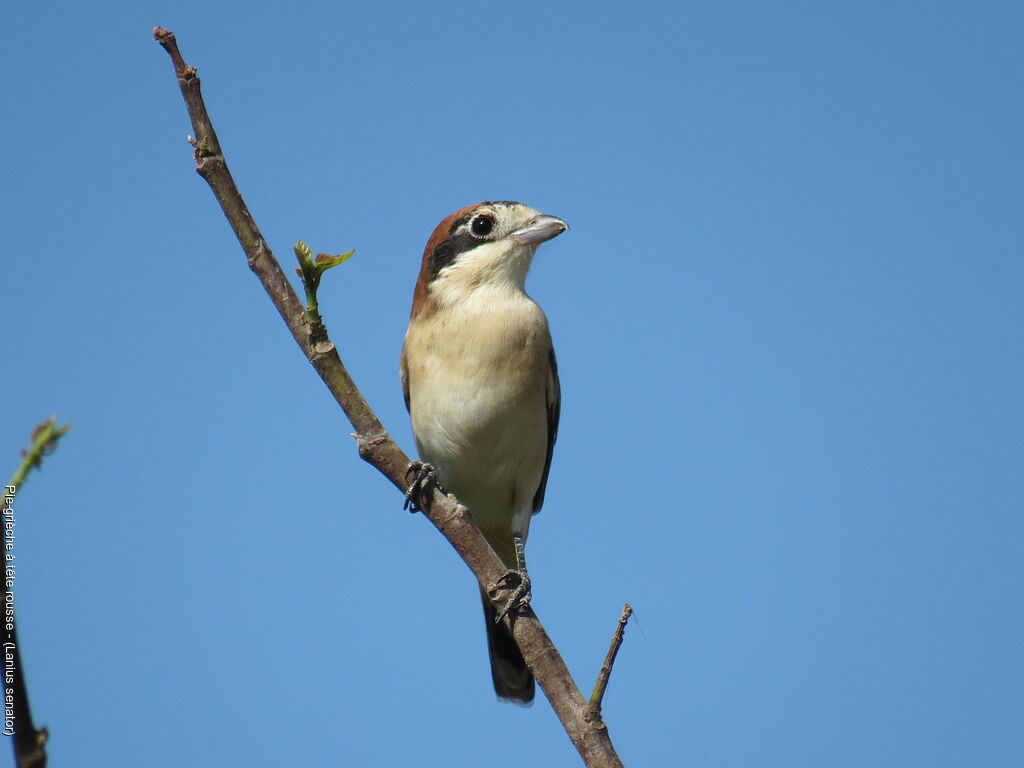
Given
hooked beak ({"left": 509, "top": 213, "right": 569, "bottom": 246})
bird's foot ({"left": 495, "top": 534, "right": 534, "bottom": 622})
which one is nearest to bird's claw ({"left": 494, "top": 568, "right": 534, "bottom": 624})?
bird's foot ({"left": 495, "top": 534, "right": 534, "bottom": 622})

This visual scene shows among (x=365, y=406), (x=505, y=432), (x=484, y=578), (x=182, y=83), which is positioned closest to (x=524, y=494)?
(x=505, y=432)

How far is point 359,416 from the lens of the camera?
3926 millimetres

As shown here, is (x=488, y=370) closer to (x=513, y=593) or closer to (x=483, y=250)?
(x=483, y=250)

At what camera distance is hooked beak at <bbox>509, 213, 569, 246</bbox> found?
6922 mm

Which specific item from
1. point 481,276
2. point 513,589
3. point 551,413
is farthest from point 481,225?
point 513,589

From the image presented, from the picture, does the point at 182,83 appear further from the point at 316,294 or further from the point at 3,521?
the point at 3,521

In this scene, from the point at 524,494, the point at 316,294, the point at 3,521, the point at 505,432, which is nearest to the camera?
the point at 3,521

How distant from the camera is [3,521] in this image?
146cm

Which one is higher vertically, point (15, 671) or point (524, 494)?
point (524, 494)

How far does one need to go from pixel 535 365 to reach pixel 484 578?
2.89 metres

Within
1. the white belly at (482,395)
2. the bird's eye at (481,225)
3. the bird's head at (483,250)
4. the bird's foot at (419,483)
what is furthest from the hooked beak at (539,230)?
the bird's foot at (419,483)

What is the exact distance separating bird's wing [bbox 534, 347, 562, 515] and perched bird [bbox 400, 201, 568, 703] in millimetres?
16

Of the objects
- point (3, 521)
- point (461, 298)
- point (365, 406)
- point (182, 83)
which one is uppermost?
point (461, 298)

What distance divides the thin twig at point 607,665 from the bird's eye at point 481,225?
156 inches
